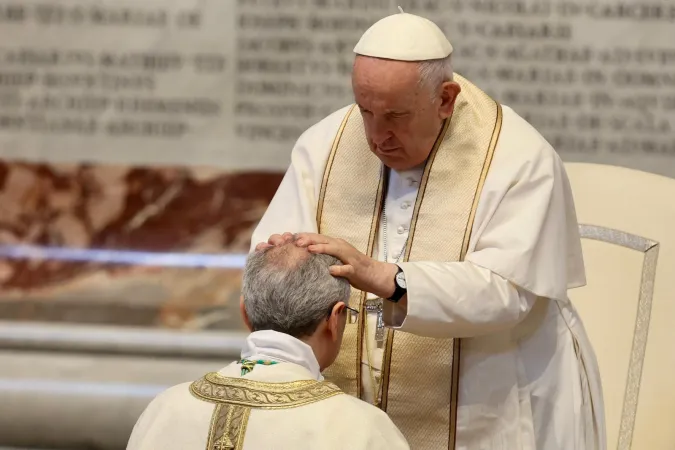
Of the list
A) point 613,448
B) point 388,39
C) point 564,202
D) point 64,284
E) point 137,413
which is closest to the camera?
point 388,39

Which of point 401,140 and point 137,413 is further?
point 137,413

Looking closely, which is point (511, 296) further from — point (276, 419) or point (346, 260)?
point (276, 419)

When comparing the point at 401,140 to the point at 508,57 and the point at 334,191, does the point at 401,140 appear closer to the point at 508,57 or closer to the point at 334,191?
the point at 334,191

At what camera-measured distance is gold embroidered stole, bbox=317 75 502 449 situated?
344 cm

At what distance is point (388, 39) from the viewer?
10.7 feet

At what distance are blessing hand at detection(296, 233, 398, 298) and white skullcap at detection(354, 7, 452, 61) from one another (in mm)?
619

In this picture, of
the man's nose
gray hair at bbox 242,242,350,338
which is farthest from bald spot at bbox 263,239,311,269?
the man's nose

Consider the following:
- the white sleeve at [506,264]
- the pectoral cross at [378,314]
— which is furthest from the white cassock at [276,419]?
the pectoral cross at [378,314]

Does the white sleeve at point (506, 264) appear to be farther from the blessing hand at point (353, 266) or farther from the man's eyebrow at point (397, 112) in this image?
the man's eyebrow at point (397, 112)

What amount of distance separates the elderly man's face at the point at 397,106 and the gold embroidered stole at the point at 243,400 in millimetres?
894

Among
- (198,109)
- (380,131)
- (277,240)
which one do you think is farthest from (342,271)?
(198,109)

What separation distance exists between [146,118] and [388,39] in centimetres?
271

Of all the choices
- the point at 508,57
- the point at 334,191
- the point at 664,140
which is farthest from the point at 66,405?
the point at 664,140

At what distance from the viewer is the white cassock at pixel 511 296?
126 inches
